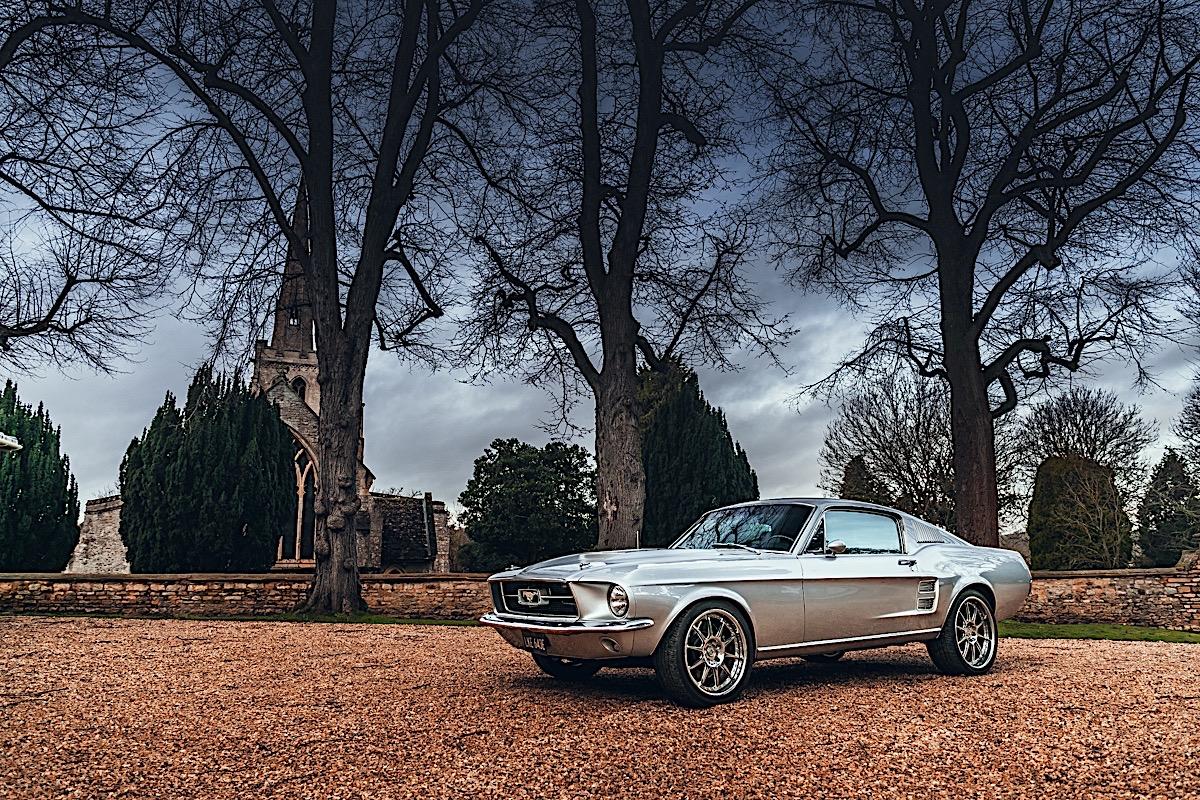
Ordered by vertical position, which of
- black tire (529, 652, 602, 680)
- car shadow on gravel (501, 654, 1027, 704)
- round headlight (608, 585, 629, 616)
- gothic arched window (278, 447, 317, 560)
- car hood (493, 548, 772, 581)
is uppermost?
gothic arched window (278, 447, 317, 560)

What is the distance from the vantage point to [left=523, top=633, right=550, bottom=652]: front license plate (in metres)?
7.05

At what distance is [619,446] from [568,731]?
32.3ft

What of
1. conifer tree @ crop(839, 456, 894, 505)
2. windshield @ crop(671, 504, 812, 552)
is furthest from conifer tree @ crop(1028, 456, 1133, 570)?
windshield @ crop(671, 504, 812, 552)

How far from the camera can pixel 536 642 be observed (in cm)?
715

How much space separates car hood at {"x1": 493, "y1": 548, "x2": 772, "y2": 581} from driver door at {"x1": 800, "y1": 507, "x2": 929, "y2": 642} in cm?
45

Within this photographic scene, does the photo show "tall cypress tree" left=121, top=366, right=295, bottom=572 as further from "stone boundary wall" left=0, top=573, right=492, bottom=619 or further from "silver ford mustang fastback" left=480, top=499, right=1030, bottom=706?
"silver ford mustang fastback" left=480, top=499, right=1030, bottom=706

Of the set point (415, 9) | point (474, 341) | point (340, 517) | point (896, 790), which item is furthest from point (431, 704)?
point (415, 9)

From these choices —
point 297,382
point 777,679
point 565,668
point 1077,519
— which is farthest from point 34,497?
point 1077,519

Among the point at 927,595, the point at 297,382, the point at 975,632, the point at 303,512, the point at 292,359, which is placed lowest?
the point at 975,632

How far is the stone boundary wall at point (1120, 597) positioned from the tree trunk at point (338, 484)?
466 inches

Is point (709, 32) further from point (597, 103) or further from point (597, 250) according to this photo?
point (597, 250)

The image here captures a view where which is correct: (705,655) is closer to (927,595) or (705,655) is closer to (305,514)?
(927,595)

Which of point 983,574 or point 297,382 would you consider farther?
point 297,382

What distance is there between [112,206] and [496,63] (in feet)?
25.8
